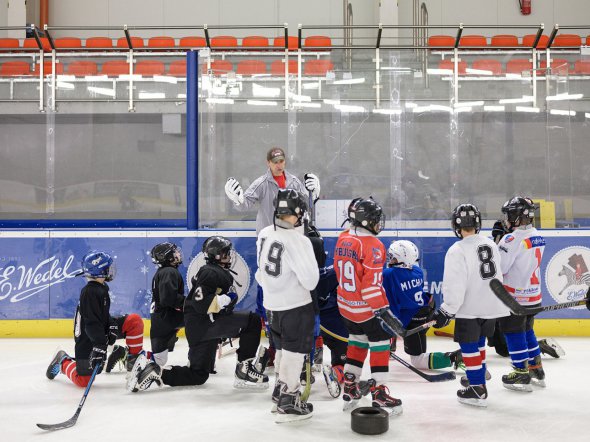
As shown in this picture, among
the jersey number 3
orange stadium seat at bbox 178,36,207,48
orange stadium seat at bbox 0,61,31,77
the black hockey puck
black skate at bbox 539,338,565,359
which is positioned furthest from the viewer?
orange stadium seat at bbox 178,36,207,48

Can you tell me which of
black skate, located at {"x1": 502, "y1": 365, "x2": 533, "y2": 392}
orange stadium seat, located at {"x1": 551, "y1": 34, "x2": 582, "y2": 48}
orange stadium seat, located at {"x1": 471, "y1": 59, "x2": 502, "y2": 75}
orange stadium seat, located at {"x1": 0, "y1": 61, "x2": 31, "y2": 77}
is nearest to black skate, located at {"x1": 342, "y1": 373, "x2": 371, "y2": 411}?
black skate, located at {"x1": 502, "y1": 365, "x2": 533, "y2": 392}

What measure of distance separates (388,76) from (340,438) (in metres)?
4.29

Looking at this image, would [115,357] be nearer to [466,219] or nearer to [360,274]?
[360,274]

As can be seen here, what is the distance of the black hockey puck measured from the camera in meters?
3.23

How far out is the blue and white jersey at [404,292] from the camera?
4.89 metres

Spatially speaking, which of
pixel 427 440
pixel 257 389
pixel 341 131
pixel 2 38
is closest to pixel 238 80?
pixel 341 131

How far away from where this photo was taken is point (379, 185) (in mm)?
6648

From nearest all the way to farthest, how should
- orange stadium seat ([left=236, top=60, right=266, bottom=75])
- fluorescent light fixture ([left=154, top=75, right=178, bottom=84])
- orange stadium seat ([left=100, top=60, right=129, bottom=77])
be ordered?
orange stadium seat ([left=236, top=60, right=266, bottom=75]) < fluorescent light fixture ([left=154, top=75, right=178, bottom=84]) < orange stadium seat ([left=100, top=60, right=129, bottom=77])

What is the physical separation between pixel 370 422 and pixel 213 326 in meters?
1.56

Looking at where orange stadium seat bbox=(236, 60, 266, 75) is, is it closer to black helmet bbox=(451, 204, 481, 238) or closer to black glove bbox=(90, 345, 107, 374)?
black helmet bbox=(451, 204, 481, 238)

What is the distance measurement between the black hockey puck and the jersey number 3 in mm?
1164

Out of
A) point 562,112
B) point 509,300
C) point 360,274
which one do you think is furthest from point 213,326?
point 562,112

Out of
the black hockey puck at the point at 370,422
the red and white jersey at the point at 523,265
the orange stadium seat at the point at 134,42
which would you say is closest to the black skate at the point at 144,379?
the black hockey puck at the point at 370,422

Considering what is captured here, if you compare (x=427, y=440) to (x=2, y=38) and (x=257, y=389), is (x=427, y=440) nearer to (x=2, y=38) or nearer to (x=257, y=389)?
(x=257, y=389)
